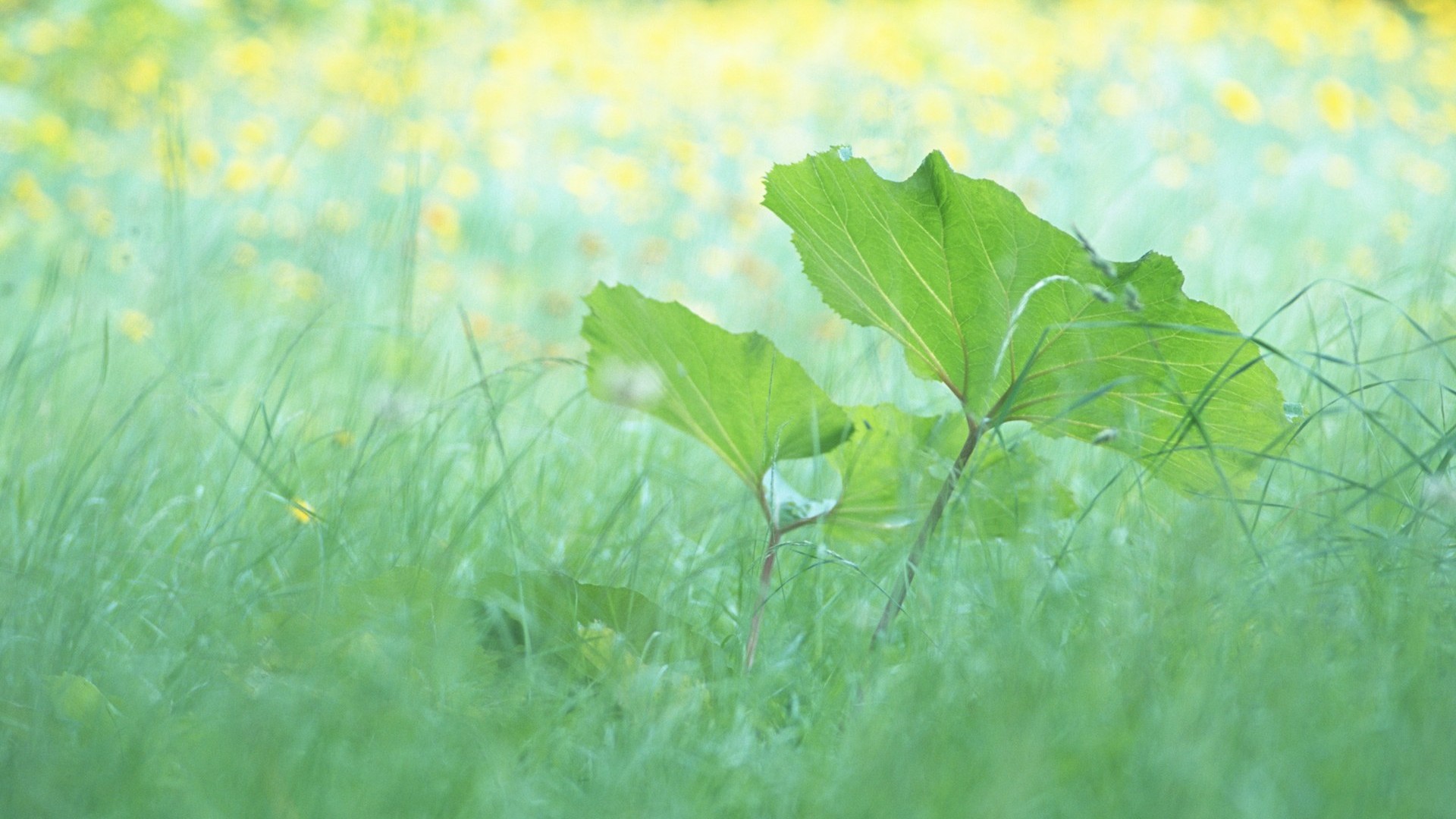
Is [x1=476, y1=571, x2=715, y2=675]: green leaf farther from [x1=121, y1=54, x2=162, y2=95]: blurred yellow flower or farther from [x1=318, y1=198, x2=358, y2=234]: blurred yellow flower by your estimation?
[x1=121, y1=54, x2=162, y2=95]: blurred yellow flower

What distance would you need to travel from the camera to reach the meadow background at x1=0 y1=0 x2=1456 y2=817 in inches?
32.6

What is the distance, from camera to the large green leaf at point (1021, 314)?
1000 millimetres

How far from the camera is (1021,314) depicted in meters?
1.03

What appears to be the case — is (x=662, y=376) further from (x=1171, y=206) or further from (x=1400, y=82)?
(x=1400, y=82)

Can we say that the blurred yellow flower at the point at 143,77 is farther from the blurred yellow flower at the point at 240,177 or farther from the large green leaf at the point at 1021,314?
the large green leaf at the point at 1021,314

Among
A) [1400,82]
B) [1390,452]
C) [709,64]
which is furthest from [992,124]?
[1400,82]

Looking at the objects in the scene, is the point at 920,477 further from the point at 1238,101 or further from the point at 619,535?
the point at 1238,101

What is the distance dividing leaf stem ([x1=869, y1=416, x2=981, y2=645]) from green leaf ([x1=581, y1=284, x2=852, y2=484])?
100 millimetres

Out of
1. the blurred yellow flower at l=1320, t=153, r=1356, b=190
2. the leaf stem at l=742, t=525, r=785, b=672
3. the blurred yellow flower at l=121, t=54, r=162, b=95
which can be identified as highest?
the blurred yellow flower at l=1320, t=153, r=1356, b=190

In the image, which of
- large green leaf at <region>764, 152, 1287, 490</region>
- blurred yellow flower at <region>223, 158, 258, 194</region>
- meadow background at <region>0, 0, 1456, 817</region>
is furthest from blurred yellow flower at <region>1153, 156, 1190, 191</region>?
large green leaf at <region>764, 152, 1287, 490</region>

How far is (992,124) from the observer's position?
3340 millimetres

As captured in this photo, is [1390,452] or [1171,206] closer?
[1390,452]

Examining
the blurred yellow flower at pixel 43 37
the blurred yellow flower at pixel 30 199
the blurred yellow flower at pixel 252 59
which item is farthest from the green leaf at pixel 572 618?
the blurred yellow flower at pixel 43 37

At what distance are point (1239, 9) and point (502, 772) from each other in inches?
273
